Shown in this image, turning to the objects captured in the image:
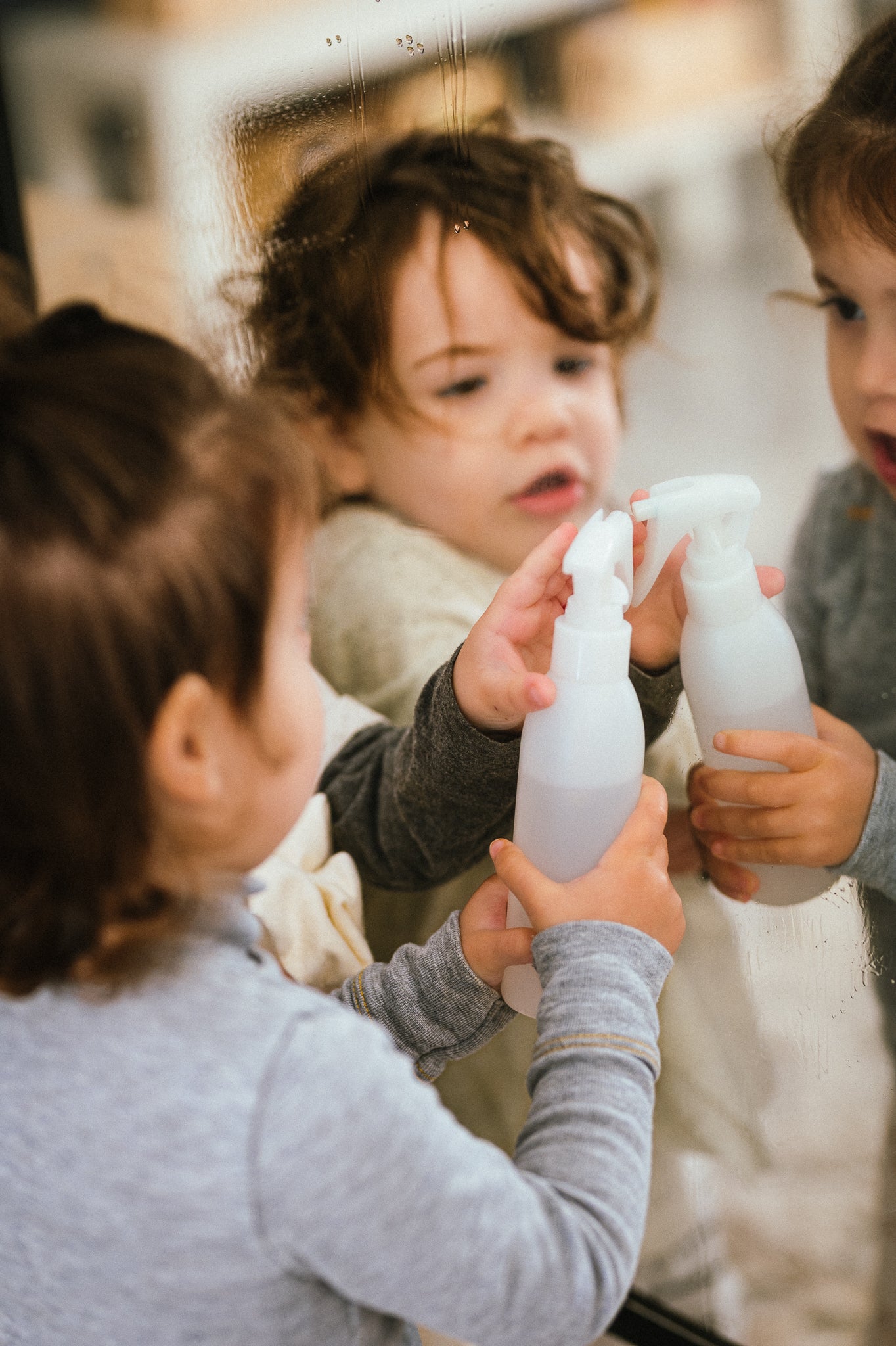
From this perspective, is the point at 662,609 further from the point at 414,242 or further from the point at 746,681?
the point at 414,242

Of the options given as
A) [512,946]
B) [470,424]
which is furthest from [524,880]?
[470,424]

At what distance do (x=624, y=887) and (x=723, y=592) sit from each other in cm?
14

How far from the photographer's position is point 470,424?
2.04 ft

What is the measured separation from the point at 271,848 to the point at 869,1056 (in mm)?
330

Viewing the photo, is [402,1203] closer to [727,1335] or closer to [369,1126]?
[369,1126]

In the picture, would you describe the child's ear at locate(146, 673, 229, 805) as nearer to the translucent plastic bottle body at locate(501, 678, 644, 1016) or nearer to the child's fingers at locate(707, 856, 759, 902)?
the translucent plastic bottle body at locate(501, 678, 644, 1016)

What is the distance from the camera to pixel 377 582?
0.69 meters

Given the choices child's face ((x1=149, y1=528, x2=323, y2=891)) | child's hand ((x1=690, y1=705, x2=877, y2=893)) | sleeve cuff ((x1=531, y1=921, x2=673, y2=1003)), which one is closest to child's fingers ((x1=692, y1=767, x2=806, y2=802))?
child's hand ((x1=690, y1=705, x2=877, y2=893))

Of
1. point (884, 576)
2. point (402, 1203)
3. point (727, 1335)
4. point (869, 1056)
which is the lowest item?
point (727, 1335)

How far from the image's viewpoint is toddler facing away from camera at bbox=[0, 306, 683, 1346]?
407 mm

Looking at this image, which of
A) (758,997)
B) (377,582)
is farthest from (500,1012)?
(377,582)

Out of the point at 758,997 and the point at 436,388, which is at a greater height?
the point at 436,388

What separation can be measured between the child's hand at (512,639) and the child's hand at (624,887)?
0.25 ft

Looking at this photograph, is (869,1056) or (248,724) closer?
(248,724)
